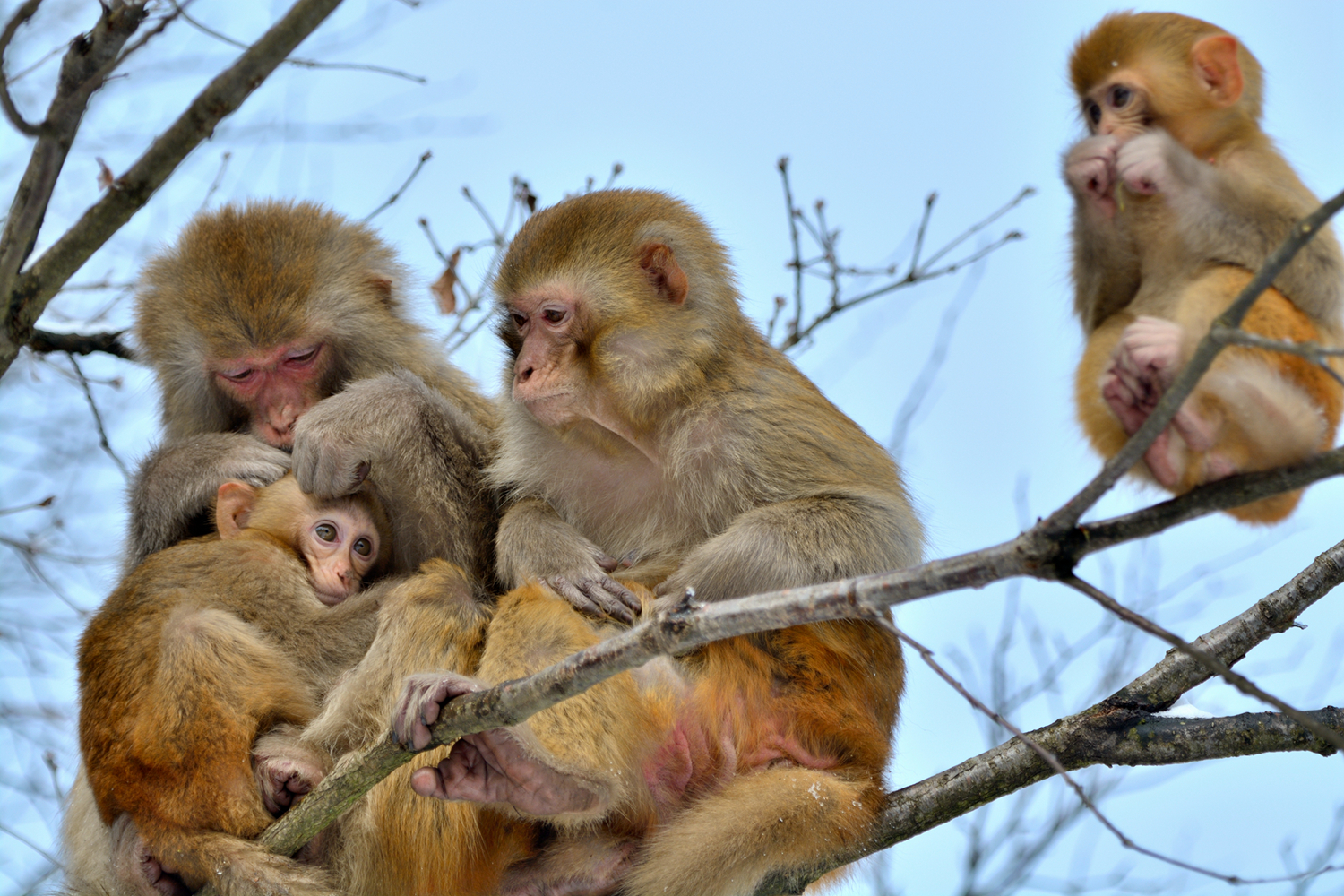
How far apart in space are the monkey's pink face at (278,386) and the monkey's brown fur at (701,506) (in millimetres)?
915

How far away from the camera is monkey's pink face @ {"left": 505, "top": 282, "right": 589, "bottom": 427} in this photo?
4.09m

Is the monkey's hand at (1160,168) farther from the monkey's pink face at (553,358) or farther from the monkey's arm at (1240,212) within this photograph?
the monkey's pink face at (553,358)

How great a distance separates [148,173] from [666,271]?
1663 millimetres

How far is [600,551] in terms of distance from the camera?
430 centimetres

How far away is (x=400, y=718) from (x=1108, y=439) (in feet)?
6.94

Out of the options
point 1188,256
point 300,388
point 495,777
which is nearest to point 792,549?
point 495,777

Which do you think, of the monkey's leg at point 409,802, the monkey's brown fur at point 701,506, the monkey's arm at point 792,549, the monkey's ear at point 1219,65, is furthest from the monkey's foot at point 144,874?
the monkey's ear at point 1219,65

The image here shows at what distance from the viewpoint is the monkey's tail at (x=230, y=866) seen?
11.3ft

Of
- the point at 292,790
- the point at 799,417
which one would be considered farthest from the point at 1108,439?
the point at 292,790

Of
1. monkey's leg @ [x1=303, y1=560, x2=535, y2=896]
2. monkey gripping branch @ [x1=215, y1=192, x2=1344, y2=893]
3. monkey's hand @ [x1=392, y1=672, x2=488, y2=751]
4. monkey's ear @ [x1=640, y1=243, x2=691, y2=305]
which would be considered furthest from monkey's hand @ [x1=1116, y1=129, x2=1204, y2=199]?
monkey's leg @ [x1=303, y1=560, x2=535, y2=896]

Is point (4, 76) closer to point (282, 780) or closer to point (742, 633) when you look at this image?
point (282, 780)

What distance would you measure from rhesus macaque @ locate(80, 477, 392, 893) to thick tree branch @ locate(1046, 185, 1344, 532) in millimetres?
2464

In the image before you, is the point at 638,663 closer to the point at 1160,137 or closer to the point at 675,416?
the point at 675,416

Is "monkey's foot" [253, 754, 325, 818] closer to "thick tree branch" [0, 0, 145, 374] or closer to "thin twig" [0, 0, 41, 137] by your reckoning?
"thick tree branch" [0, 0, 145, 374]
